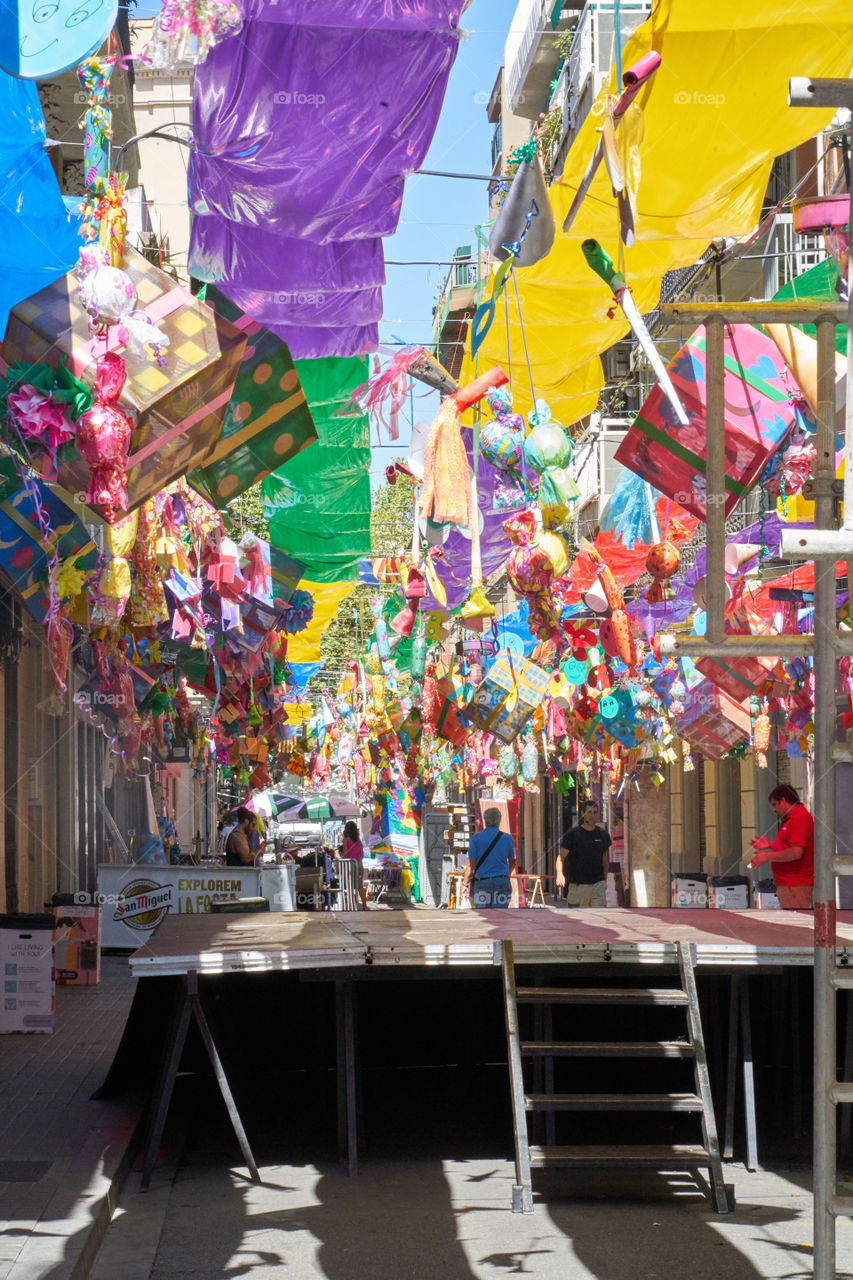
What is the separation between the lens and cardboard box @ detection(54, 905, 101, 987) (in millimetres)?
14789

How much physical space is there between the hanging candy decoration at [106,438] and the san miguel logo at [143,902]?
37.9 ft

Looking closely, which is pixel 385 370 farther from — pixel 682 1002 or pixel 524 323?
pixel 682 1002

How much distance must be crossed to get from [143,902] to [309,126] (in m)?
13.0

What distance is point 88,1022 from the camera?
12734 mm

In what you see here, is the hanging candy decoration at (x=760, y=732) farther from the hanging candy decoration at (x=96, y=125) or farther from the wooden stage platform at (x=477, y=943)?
the hanging candy decoration at (x=96, y=125)

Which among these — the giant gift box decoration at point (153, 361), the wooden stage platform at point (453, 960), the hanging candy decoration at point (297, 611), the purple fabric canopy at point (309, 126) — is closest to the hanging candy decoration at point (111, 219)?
the giant gift box decoration at point (153, 361)

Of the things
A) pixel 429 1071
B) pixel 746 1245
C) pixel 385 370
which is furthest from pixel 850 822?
pixel 746 1245

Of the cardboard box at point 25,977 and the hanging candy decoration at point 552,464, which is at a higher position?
the hanging candy decoration at point 552,464

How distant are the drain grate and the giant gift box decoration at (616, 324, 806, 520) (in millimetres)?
5370

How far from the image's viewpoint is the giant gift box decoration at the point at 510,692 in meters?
15.1

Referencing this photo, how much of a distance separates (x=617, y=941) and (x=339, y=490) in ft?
19.8

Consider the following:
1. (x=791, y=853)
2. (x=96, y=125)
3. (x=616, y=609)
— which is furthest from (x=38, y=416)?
(x=791, y=853)

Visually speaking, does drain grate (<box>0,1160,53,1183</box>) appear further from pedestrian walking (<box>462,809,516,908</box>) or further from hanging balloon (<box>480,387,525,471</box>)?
pedestrian walking (<box>462,809,516,908</box>)

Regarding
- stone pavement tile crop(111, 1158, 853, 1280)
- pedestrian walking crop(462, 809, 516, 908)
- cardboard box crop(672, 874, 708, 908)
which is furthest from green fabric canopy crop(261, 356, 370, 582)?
cardboard box crop(672, 874, 708, 908)
